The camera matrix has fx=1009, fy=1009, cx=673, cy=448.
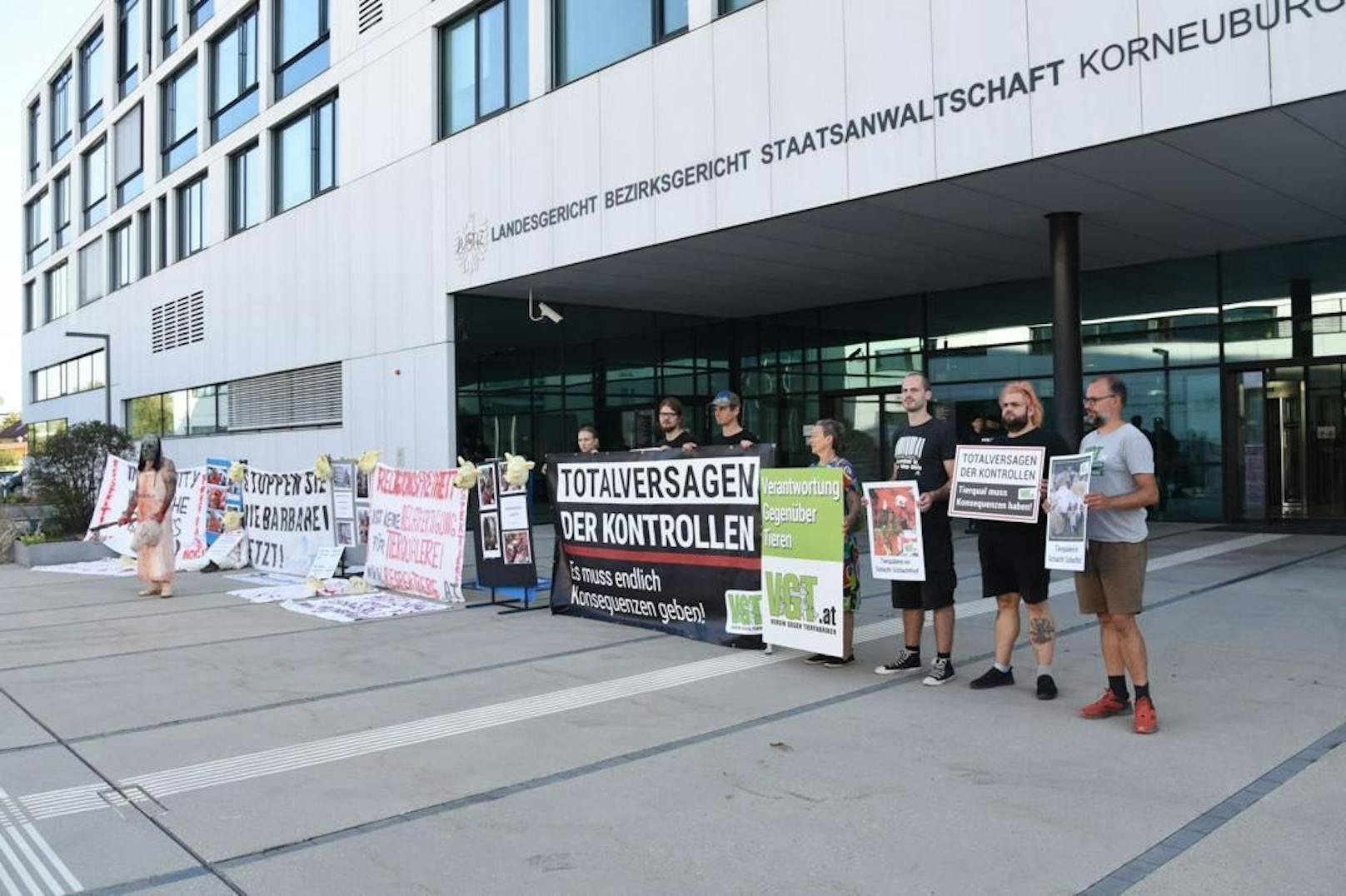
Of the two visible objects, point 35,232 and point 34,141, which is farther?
point 35,232

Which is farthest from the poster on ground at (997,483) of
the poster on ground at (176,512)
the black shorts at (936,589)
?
the poster on ground at (176,512)

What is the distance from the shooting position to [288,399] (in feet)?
74.6

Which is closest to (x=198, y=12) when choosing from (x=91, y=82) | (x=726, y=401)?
(x=91, y=82)

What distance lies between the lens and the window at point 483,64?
16547 mm

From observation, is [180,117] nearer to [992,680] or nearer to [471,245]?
[471,245]

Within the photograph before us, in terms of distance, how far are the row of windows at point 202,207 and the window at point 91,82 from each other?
3.97 meters

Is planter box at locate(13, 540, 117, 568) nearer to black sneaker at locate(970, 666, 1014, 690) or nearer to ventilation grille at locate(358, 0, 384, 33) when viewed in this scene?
ventilation grille at locate(358, 0, 384, 33)

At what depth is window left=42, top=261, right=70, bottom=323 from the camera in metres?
39.1

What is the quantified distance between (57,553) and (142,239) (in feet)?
60.4

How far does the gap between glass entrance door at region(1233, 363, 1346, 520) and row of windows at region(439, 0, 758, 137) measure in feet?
31.6

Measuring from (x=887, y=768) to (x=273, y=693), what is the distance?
4.06 m

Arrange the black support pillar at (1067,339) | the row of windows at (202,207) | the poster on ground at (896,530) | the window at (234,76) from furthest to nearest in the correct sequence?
the window at (234,76) < the row of windows at (202,207) < the black support pillar at (1067,339) < the poster on ground at (896,530)

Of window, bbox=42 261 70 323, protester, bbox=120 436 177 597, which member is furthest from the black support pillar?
window, bbox=42 261 70 323

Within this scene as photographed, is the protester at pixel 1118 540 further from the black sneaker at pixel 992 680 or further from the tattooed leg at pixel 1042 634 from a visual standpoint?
the black sneaker at pixel 992 680
